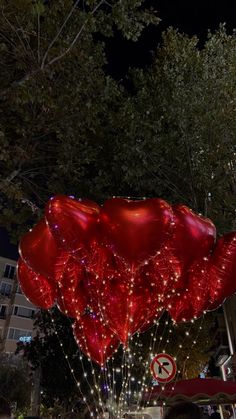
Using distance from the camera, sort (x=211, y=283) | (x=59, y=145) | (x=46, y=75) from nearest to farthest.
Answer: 1. (x=211, y=283)
2. (x=46, y=75)
3. (x=59, y=145)

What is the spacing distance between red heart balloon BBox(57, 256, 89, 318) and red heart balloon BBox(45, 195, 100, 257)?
1.11 m

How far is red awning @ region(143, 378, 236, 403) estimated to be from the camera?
7.59 meters

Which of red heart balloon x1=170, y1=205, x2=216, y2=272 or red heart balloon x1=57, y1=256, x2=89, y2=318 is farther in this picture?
red heart balloon x1=57, y1=256, x2=89, y2=318

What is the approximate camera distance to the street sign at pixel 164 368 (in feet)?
26.6

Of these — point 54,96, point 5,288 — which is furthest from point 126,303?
point 5,288

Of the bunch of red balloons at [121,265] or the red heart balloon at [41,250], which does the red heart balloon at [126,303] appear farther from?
the red heart balloon at [41,250]

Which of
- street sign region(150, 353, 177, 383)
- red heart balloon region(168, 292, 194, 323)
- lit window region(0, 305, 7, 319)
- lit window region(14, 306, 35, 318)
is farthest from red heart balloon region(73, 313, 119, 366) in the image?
lit window region(14, 306, 35, 318)

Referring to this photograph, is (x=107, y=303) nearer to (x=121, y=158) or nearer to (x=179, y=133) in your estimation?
(x=121, y=158)

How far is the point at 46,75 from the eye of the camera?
316 inches

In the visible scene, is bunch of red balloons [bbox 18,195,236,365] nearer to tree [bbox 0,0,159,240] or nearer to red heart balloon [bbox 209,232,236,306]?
red heart balloon [bbox 209,232,236,306]

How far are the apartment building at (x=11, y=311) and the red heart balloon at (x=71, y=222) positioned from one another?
3819 cm

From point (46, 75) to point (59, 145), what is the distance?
2.06 m

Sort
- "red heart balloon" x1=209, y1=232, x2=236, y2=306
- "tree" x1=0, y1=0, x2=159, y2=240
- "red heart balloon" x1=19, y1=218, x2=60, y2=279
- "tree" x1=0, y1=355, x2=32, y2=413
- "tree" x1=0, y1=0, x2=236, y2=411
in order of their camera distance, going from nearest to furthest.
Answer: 1. "red heart balloon" x1=19, y1=218, x2=60, y2=279
2. "red heart balloon" x1=209, y1=232, x2=236, y2=306
3. "tree" x1=0, y1=0, x2=159, y2=240
4. "tree" x1=0, y1=0, x2=236, y2=411
5. "tree" x1=0, y1=355, x2=32, y2=413

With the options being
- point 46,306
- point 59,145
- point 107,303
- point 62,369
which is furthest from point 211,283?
point 62,369
